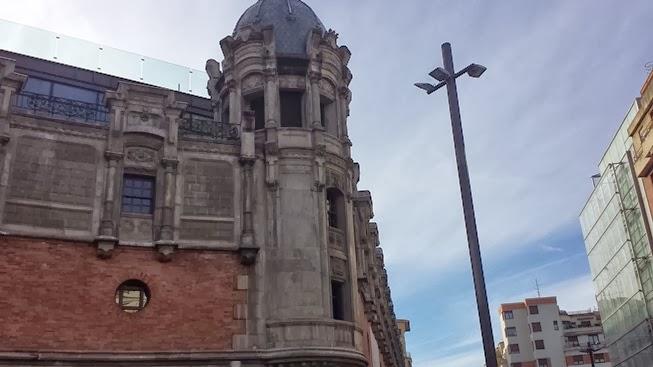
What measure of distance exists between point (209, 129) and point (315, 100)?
4456 millimetres

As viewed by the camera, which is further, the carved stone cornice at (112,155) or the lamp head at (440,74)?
the carved stone cornice at (112,155)

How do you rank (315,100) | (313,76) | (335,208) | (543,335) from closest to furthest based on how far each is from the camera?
(335,208) → (315,100) → (313,76) → (543,335)

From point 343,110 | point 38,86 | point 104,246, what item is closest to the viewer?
point 104,246

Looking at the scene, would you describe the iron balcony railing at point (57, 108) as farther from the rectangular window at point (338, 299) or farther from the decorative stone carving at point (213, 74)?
the rectangular window at point (338, 299)

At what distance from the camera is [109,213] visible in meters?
21.5

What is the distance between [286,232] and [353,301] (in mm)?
3643

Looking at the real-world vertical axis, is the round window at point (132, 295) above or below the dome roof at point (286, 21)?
below

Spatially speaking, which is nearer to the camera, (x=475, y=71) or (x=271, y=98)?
(x=475, y=71)

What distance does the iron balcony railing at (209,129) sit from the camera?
24.7 meters

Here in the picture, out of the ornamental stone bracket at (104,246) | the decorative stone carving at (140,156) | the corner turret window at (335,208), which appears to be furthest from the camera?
the corner turret window at (335,208)

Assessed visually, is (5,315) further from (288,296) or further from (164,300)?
(288,296)

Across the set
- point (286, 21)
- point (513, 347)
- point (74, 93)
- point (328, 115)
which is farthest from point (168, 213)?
point (513, 347)

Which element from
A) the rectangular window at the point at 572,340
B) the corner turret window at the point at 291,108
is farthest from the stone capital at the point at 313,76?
the rectangular window at the point at 572,340

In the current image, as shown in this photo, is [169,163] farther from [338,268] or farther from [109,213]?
[338,268]
